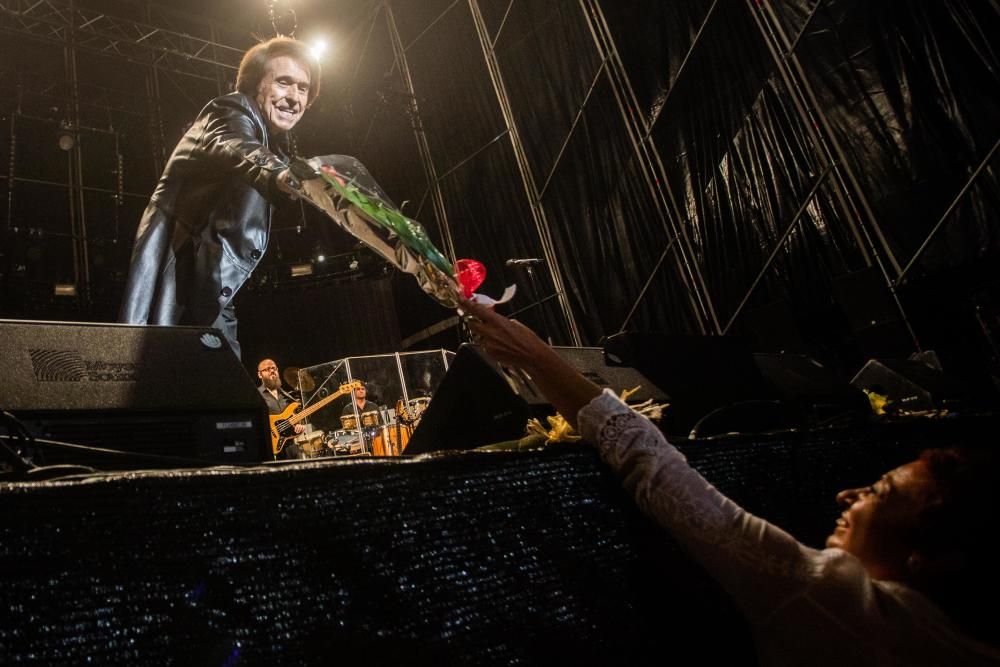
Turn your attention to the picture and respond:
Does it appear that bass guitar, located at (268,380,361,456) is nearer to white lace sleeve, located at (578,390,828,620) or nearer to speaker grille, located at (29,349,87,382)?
speaker grille, located at (29,349,87,382)

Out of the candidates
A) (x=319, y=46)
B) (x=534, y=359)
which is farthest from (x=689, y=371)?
(x=319, y=46)

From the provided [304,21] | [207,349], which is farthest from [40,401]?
[304,21]

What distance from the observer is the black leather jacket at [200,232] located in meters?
2.29

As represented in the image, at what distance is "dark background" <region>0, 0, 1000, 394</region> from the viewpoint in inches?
157

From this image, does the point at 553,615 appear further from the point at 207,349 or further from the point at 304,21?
the point at 304,21

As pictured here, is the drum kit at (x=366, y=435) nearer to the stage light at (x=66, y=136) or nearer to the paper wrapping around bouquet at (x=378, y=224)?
the stage light at (x=66, y=136)

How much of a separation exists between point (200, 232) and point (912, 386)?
3.01 meters

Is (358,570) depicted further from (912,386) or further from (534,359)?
(912,386)

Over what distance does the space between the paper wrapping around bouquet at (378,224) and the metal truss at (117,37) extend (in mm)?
8394

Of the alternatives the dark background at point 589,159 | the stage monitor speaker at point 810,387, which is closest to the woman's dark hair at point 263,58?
the stage monitor speaker at point 810,387

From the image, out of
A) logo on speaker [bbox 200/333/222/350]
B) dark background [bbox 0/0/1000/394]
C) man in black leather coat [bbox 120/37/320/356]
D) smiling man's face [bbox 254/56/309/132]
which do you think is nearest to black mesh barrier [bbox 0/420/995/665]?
logo on speaker [bbox 200/333/222/350]

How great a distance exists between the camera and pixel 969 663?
2.17ft

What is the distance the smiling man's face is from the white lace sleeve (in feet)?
7.88

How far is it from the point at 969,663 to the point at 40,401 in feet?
5.36
